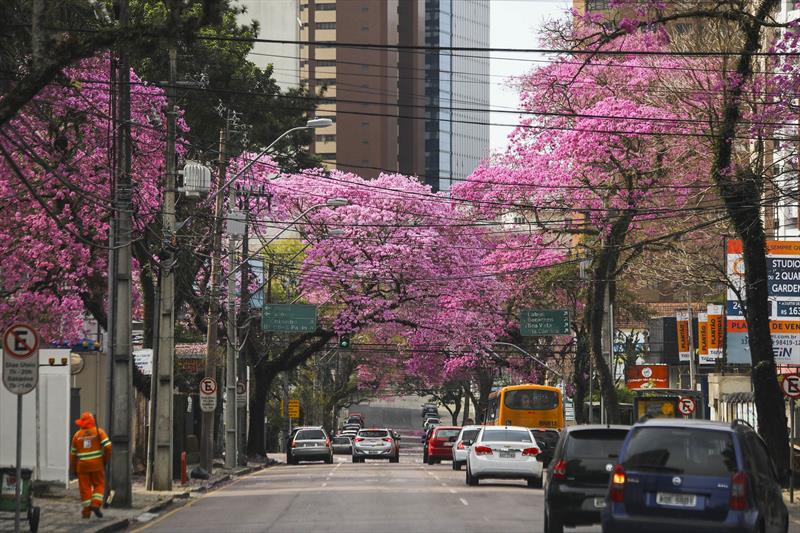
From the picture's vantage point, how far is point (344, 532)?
1986 centimetres

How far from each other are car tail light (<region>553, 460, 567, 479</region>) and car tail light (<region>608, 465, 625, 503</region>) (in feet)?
12.2

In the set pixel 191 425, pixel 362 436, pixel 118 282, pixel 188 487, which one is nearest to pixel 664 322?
pixel 362 436

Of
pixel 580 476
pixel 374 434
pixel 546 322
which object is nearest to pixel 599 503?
pixel 580 476

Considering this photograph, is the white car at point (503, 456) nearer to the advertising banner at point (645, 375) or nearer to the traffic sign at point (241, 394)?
the traffic sign at point (241, 394)

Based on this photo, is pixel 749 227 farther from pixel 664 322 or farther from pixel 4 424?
pixel 664 322

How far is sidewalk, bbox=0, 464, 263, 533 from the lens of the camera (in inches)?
826

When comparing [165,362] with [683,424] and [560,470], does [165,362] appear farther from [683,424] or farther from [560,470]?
[683,424]

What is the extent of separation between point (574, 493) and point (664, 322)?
5827 cm

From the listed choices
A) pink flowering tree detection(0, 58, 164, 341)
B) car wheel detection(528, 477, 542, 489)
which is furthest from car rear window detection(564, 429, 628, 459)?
pink flowering tree detection(0, 58, 164, 341)

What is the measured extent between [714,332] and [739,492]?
44.0m

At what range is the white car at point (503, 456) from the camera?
104 ft

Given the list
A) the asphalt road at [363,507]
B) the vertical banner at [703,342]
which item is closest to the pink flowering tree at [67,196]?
the asphalt road at [363,507]

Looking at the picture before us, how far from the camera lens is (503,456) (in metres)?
31.6

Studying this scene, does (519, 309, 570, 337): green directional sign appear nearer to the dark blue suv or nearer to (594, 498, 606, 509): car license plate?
(594, 498, 606, 509): car license plate
